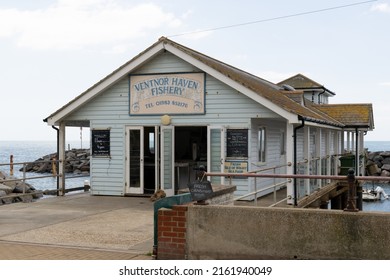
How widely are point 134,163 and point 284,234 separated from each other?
9669mm

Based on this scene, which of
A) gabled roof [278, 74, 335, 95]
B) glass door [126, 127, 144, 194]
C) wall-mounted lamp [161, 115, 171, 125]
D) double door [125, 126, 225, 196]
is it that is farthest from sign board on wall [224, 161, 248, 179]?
gabled roof [278, 74, 335, 95]

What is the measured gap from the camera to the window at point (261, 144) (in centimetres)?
1625

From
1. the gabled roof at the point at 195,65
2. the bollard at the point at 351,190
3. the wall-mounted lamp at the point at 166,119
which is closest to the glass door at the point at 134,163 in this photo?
the wall-mounted lamp at the point at 166,119

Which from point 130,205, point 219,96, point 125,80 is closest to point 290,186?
point 219,96

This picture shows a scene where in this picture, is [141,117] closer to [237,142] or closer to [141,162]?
[141,162]

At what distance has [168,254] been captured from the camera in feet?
26.6

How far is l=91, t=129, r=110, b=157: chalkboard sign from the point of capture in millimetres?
17000

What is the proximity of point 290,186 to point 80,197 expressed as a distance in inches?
264

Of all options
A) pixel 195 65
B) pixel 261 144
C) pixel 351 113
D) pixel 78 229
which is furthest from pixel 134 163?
pixel 351 113

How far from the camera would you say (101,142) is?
672 inches

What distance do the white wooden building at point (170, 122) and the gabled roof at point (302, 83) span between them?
14116mm

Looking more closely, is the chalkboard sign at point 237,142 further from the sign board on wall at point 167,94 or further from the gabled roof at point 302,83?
the gabled roof at point 302,83

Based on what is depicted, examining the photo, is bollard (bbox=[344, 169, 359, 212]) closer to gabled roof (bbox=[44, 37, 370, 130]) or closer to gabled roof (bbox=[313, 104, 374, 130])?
gabled roof (bbox=[44, 37, 370, 130])

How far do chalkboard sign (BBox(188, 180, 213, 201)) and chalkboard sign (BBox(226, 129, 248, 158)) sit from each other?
7.34 metres
